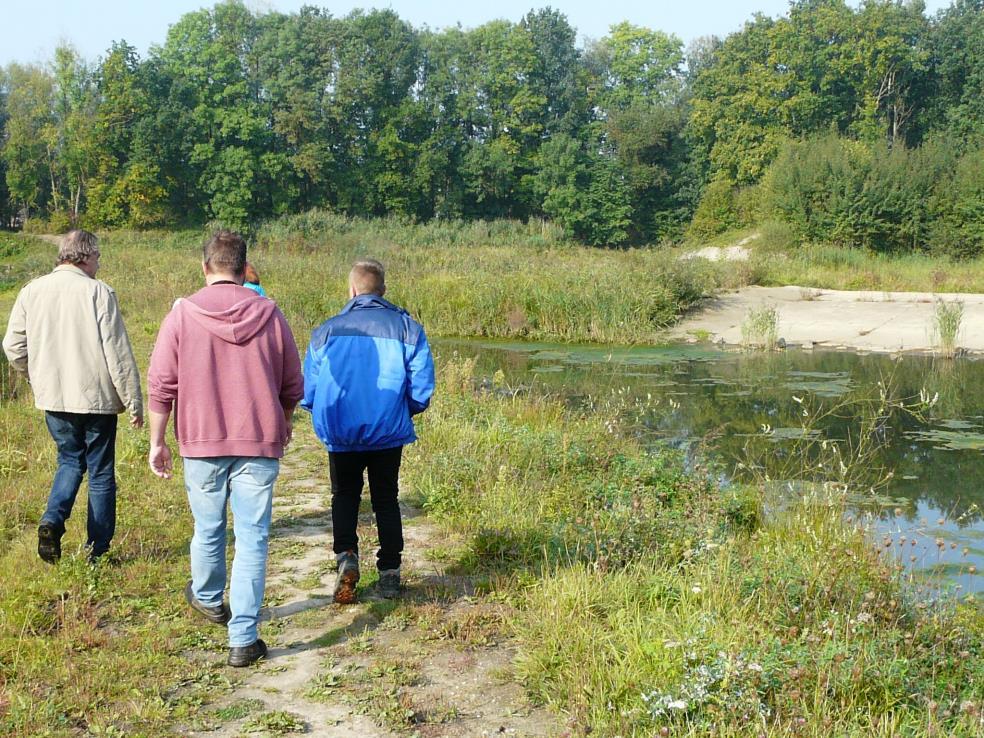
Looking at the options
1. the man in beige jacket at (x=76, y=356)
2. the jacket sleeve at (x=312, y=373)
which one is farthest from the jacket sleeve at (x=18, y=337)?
the jacket sleeve at (x=312, y=373)

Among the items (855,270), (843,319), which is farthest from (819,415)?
(855,270)

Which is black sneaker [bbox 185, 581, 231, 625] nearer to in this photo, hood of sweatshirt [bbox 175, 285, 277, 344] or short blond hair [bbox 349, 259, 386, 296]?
hood of sweatshirt [bbox 175, 285, 277, 344]

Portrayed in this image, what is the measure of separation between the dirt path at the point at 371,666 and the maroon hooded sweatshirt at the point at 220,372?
3.41 ft

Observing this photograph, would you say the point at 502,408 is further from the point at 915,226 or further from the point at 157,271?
the point at 915,226

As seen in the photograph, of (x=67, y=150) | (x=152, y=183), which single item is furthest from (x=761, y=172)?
(x=67, y=150)

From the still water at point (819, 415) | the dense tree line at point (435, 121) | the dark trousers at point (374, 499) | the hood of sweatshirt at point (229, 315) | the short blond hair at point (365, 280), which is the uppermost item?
the dense tree line at point (435, 121)

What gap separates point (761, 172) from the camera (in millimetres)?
57688

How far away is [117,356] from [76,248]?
0.66 m

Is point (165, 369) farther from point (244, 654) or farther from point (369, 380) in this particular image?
point (244, 654)

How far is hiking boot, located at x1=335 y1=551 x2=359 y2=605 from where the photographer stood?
5.28 metres

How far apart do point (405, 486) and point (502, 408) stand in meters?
3.11

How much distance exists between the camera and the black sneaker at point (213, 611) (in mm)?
4965

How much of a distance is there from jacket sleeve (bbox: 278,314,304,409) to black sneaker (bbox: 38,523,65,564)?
1896 mm

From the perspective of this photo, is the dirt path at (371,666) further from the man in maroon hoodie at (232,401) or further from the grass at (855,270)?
the grass at (855,270)
